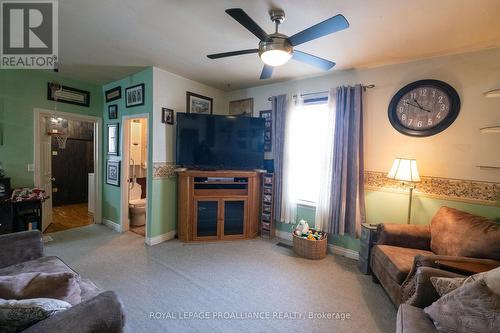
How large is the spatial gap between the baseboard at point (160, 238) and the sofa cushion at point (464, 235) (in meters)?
3.24

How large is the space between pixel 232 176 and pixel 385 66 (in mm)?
2437

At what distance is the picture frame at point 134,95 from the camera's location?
324 cm

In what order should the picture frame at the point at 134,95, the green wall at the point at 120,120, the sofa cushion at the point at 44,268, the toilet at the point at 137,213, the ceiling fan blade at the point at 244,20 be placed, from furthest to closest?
the toilet at the point at 137,213 < the picture frame at the point at 134,95 < the green wall at the point at 120,120 < the sofa cushion at the point at 44,268 < the ceiling fan blade at the point at 244,20

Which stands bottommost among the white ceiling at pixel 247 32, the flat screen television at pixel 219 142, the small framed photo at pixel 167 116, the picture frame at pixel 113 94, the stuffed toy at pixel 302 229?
the stuffed toy at pixel 302 229

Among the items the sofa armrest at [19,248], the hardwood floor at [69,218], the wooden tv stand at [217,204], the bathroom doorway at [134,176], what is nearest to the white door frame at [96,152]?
the hardwood floor at [69,218]

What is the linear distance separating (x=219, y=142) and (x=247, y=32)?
1.65 m

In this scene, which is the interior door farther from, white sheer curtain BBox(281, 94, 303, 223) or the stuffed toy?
the stuffed toy

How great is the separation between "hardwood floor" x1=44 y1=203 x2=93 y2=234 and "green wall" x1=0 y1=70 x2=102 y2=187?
0.96 meters

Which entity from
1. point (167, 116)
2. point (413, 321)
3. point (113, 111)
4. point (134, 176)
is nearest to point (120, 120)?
point (113, 111)

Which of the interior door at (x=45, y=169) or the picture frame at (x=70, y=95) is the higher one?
the picture frame at (x=70, y=95)

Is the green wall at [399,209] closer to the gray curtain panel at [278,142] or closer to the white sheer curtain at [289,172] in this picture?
the white sheer curtain at [289,172]

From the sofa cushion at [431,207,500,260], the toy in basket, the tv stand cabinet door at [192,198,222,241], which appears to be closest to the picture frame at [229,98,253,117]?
the tv stand cabinet door at [192,198,222,241]

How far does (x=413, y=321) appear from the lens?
1292 mm

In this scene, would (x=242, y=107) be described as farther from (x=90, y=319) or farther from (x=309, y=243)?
(x=90, y=319)
